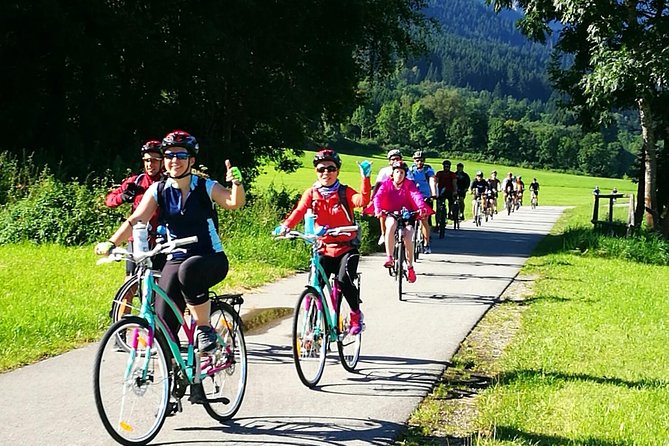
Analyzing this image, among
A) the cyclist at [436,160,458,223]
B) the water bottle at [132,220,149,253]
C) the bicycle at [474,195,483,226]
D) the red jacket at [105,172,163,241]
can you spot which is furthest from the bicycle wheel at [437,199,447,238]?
the water bottle at [132,220,149,253]

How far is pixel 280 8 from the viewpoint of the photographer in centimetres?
2092

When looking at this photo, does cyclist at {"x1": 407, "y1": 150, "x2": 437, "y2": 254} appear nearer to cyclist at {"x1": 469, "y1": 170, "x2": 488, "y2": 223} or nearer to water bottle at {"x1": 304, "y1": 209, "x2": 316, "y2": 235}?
water bottle at {"x1": 304, "y1": 209, "x2": 316, "y2": 235}


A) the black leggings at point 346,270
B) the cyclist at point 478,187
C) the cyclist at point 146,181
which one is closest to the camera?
the black leggings at point 346,270

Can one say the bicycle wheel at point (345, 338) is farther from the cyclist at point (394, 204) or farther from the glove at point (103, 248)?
the cyclist at point (394, 204)

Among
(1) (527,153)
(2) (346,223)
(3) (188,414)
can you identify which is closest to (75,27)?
(2) (346,223)

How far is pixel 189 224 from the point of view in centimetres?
530

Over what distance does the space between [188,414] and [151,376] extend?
2.61ft

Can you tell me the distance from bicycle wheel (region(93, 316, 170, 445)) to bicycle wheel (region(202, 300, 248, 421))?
1.43 feet

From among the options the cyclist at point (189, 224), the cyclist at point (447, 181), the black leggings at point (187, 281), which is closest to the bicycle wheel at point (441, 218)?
the cyclist at point (447, 181)

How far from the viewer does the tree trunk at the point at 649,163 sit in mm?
20781

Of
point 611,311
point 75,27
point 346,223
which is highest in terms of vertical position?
point 75,27

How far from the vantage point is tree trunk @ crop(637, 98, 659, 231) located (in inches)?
818

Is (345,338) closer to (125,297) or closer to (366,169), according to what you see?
(366,169)

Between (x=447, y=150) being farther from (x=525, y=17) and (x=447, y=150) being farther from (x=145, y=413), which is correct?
(x=145, y=413)
